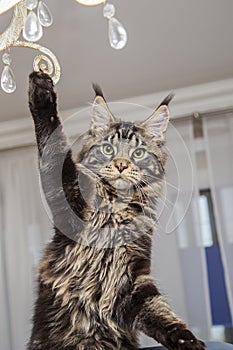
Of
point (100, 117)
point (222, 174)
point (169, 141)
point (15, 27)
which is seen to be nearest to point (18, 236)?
point (169, 141)

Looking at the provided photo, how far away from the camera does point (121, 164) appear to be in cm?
128

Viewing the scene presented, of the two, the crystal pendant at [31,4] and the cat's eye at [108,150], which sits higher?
the crystal pendant at [31,4]

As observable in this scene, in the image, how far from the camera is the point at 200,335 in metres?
2.31

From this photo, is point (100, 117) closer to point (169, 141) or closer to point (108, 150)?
point (108, 150)

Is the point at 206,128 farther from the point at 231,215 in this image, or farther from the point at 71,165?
the point at 71,165

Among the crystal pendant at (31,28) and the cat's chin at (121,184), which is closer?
the crystal pendant at (31,28)

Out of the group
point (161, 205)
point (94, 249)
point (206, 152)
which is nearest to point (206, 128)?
point (206, 152)

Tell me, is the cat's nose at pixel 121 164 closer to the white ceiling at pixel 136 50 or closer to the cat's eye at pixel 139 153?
the cat's eye at pixel 139 153

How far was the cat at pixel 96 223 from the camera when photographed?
3.84ft

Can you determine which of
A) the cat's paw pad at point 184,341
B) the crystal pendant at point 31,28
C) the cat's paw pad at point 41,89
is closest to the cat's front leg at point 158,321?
the cat's paw pad at point 184,341

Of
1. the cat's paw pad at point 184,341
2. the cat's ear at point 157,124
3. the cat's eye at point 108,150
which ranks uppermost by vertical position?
the cat's ear at point 157,124

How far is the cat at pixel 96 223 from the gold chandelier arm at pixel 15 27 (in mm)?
134

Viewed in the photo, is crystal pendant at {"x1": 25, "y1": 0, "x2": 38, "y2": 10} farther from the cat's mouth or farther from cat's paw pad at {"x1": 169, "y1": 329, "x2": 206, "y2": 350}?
cat's paw pad at {"x1": 169, "y1": 329, "x2": 206, "y2": 350}

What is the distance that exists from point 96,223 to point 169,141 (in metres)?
0.95
